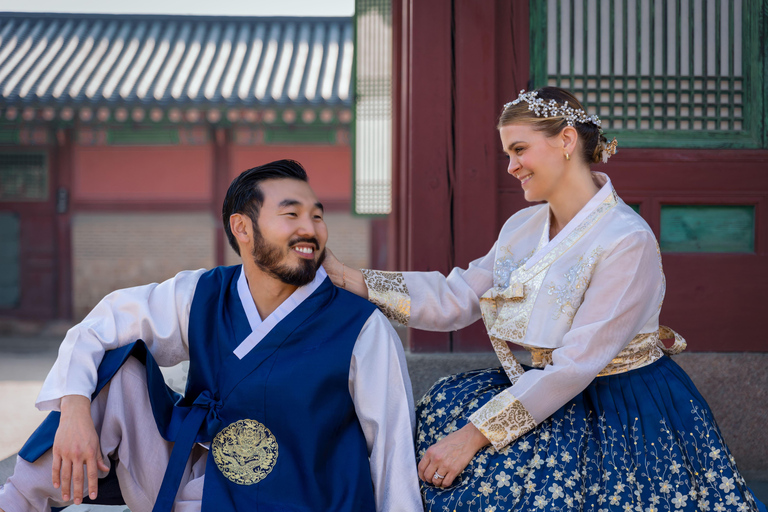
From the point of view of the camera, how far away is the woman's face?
7.34 feet

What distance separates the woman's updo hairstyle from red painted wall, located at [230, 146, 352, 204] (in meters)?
8.19

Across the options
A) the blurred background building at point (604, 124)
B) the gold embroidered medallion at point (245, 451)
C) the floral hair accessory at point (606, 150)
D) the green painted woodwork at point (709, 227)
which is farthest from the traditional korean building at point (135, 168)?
the gold embroidered medallion at point (245, 451)

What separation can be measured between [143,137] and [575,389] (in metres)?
9.88

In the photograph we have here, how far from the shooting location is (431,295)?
2.56 m

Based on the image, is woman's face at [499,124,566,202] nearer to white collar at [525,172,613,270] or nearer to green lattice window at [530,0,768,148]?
white collar at [525,172,613,270]

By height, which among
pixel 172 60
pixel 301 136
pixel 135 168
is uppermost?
pixel 172 60

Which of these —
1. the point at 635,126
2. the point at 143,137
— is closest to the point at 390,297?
the point at 635,126

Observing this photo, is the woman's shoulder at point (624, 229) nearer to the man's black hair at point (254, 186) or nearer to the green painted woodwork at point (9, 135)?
the man's black hair at point (254, 186)

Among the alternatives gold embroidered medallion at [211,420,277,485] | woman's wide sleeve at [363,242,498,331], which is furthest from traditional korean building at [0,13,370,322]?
gold embroidered medallion at [211,420,277,485]

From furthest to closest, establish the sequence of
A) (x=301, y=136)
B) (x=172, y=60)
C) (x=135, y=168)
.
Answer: (x=172, y=60), (x=135, y=168), (x=301, y=136)

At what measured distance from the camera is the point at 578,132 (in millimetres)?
2246

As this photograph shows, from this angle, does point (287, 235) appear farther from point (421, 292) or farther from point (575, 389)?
point (575, 389)

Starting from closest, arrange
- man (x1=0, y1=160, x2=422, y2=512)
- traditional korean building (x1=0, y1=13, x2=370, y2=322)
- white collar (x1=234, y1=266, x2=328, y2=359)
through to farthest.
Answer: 1. man (x1=0, y1=160, x2=422, y2=512)
2. white collar (x1=234, y1=266, x2=328, y2=359)
3. traditional korean building (x1=0, y1=13, x2=370, y2=322)

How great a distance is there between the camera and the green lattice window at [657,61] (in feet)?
11.6
